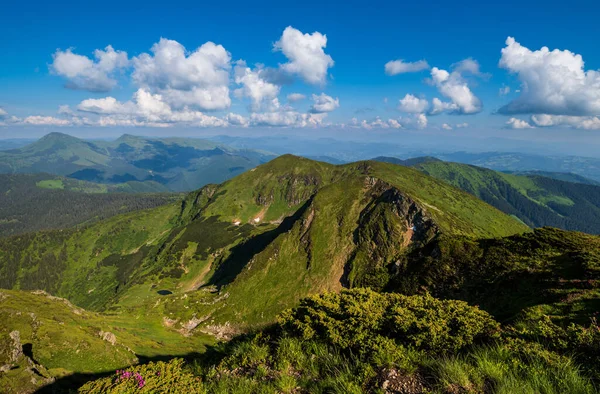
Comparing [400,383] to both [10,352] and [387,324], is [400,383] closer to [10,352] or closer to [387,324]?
[387,324]

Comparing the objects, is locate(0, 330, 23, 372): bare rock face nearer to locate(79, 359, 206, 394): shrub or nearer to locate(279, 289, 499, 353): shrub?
locate(79, 359, 206, 394): shrub

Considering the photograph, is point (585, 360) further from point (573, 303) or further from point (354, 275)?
point (354, 275)

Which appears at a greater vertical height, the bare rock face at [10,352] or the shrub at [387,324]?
the shrub at [387,324]

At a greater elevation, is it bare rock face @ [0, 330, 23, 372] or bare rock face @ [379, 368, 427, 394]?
bare rock face @ [379, 368, 427, 394]

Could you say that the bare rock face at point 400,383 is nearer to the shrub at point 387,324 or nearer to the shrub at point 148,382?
the shrub at point 387,324

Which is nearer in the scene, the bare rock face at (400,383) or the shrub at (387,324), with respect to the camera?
the bare rock face at (400,383)

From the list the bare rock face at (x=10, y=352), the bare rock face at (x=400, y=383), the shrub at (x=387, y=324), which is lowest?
the bare rock face at (x=10, y=352)

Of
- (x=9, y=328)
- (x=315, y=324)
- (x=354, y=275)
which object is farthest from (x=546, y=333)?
(x=354, y=275)

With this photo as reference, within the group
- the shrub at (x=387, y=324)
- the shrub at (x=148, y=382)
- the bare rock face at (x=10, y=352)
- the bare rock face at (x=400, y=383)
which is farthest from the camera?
the bare rock face at (x=10, y=352)

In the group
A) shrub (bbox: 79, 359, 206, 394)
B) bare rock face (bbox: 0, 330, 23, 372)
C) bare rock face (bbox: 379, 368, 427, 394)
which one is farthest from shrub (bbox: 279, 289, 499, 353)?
bare rock face (bbox: 0, 330, 23, 372)

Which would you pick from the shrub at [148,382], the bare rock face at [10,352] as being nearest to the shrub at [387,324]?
the shrub at [148,382]

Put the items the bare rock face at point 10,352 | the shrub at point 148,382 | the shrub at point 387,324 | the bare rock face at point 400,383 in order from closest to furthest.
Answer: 1. the bare rock face at point 400,383
2. the shrub at point 148,382
3. the shrub at point 387,324
4. the bare rock face at point 10,352
